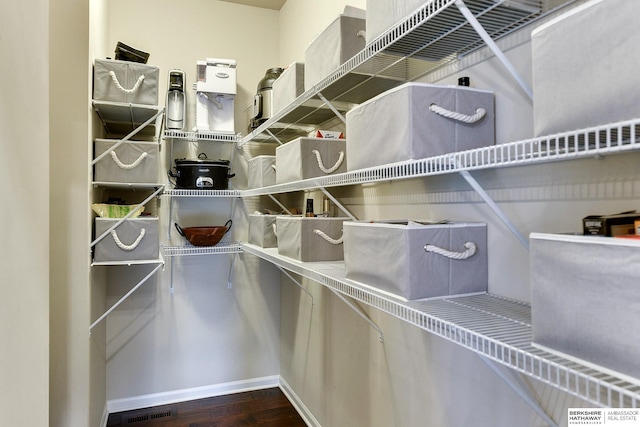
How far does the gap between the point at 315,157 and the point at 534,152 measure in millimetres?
1213

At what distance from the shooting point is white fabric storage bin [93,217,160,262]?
201 centimetres

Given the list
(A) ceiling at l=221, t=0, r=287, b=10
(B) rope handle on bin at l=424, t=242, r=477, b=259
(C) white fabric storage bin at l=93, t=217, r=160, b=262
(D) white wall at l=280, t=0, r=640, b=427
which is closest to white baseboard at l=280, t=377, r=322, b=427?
(D) white wall at l=280, t=0, r=640, b=427

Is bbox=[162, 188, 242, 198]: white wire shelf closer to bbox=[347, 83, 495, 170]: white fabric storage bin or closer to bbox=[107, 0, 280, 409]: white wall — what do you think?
bbox=[107, 0, 280, 409]: white wall

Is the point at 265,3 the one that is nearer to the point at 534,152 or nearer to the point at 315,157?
the point at 315,157

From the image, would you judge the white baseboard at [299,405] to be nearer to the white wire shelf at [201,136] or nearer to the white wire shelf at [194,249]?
the white wire shelf at [194,249]

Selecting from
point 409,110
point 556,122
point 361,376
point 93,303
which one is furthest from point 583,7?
point 93,303

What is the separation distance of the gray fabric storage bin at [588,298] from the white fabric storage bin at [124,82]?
6.77 ft

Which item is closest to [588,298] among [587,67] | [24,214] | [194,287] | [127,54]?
[587,67]

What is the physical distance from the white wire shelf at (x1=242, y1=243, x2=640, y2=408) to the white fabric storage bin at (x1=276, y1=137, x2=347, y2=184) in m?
0.64

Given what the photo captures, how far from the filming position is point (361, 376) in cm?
185

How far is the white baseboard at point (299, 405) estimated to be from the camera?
2412mm

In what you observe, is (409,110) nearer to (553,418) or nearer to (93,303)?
(553,418)

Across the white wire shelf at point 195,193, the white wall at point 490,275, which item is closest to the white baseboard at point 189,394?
the white wall at point 490,275

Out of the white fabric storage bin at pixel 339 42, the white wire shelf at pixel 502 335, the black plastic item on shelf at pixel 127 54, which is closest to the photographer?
the white wire shelf at pixel 502 335
